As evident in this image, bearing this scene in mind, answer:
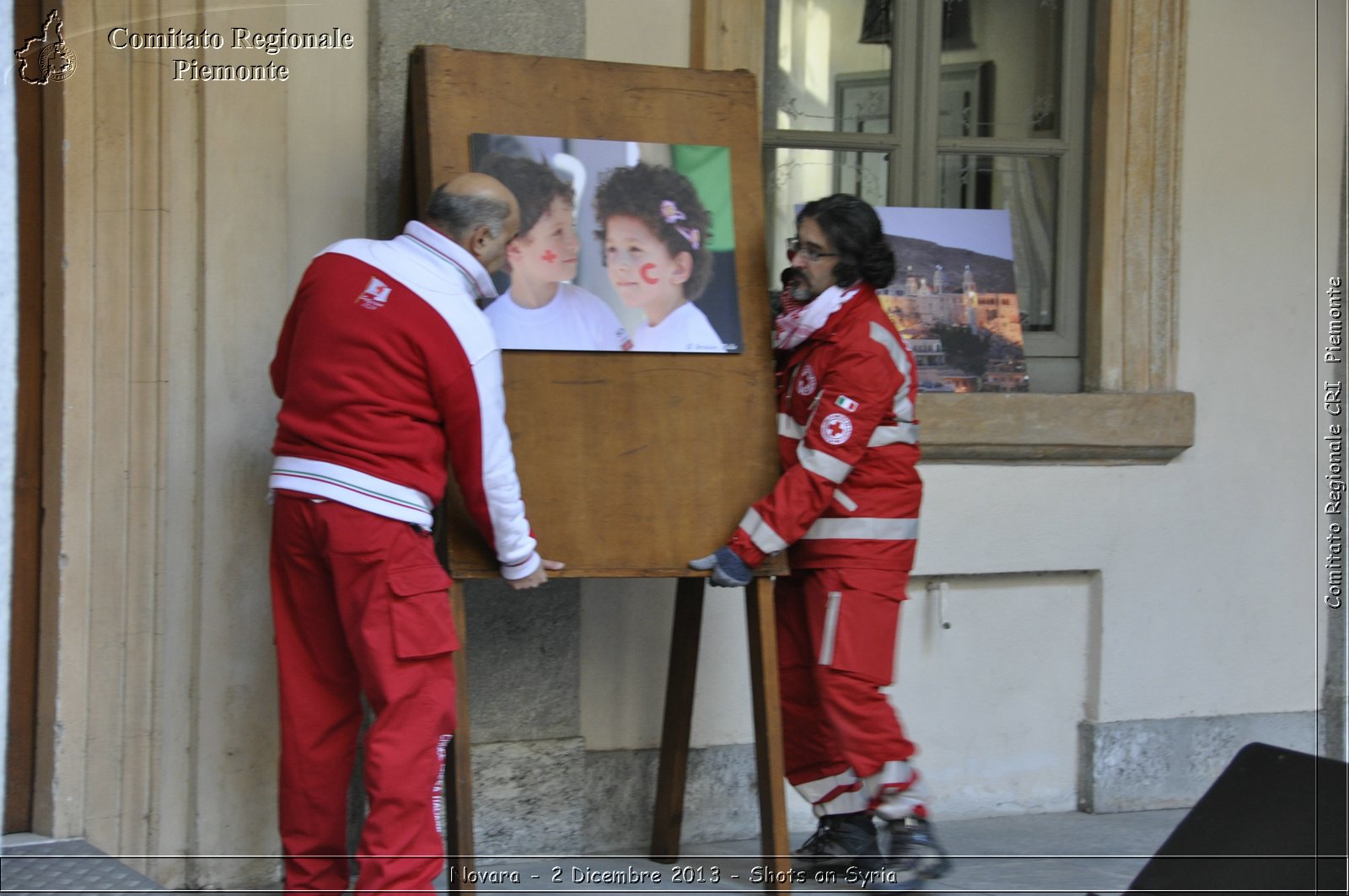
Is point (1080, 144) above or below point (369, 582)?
above

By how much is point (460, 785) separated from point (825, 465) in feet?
3.85

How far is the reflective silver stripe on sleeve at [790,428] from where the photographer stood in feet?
12.5

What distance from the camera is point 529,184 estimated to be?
3.54m

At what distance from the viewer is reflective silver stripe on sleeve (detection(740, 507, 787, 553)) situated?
3.48 m

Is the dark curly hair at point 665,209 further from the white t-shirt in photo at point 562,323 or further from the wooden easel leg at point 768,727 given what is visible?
the wooden easel leg at point 768,727

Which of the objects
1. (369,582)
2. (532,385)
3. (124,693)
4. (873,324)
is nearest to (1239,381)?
(873,324)

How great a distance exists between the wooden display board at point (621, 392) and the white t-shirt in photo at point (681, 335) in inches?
1.0

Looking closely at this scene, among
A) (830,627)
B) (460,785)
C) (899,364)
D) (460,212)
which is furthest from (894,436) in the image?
(460,785)

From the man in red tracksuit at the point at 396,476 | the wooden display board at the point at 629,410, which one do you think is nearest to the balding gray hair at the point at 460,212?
the man in red tracksuit at the point at 396,476

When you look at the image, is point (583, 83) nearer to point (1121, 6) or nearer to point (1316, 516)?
point (1121, 6)

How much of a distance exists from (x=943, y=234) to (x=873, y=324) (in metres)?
1.20

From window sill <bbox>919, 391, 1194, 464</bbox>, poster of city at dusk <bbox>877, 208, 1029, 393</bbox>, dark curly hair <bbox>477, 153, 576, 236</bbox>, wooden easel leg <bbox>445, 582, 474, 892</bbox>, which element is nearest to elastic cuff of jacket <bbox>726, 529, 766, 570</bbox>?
wooden easel leg <bbox>445, 582, 474, 892</bbox>

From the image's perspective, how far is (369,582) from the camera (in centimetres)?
311

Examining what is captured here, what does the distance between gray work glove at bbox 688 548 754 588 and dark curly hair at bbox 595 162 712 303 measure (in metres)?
0.66
